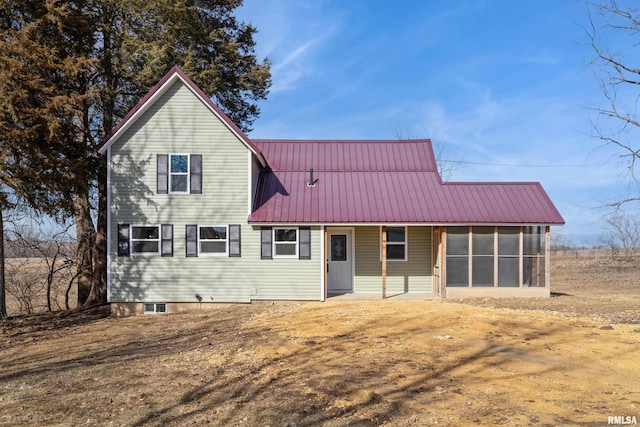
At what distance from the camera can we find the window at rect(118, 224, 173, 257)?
15.3 meters

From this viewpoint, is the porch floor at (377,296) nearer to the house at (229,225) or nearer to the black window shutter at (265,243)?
the house at (229,225)

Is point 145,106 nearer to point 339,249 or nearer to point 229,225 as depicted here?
point 229,225

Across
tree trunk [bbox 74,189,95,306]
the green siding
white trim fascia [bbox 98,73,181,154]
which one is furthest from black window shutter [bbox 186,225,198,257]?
tree trunk [bbox 74,189,95,306]

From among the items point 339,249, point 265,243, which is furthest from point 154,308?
point 339,249

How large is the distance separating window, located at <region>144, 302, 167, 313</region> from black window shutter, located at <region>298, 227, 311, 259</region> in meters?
4.72

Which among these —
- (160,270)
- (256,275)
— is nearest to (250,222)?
(256,275)

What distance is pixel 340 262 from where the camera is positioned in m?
17.4

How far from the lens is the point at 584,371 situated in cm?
759

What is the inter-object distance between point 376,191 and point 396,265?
2.81m

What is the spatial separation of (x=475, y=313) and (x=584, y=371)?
527 centimetres

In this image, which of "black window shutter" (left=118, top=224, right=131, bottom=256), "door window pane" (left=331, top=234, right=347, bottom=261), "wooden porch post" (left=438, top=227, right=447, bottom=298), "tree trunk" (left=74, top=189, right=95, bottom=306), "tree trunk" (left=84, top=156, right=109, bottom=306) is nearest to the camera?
"black window shutter" (left=118, top=224, right=131, bottom=256)

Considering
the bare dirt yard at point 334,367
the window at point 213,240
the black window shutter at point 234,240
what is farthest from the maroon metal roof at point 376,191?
the bare dirt yard at point 334,367

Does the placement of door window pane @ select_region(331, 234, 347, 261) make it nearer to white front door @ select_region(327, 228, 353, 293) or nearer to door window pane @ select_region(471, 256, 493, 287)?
white front door @ select_region(327, 228, 353, 293)

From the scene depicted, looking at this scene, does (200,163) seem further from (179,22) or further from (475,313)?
(475,313)
